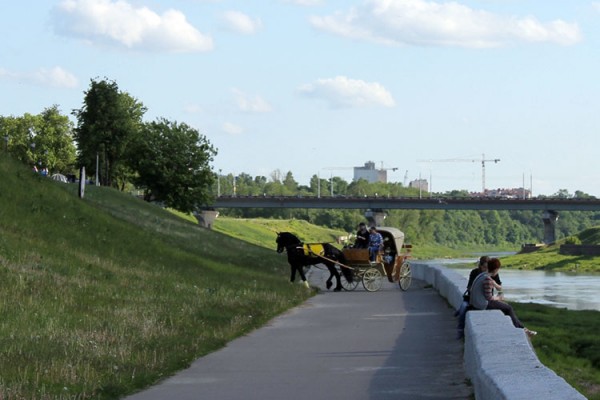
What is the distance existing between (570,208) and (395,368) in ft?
504

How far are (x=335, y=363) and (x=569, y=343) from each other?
28.7 feet

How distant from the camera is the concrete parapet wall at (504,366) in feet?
32.1

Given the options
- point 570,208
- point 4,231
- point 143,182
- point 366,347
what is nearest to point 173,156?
point 143,182

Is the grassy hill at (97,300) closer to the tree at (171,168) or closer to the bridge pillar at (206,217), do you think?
the tree at (171,168)

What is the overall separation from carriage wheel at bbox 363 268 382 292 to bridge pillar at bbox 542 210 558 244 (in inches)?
5377

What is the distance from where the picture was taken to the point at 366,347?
20812 millimetres

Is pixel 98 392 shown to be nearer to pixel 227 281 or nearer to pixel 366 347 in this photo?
pixel 366 347

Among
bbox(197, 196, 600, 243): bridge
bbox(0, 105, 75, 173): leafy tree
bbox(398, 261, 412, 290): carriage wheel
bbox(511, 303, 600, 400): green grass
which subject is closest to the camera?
bbox(511, 303, 600, 400): green grass

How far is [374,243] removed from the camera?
40094 mm

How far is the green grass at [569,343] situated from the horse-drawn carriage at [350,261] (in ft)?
17.0

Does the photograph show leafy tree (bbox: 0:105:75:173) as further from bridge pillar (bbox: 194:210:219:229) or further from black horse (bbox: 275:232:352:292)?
black horse (bbox: 275:232:352:292)

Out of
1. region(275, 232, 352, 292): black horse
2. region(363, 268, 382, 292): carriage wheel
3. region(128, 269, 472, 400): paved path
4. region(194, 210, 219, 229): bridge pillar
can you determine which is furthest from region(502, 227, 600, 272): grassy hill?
region(128, 269, 472, 400): paved path

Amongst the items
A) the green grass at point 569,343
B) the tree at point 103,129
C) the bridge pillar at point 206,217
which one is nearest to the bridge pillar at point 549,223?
the bridge pillar at point 206,217

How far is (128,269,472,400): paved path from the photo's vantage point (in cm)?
1505
